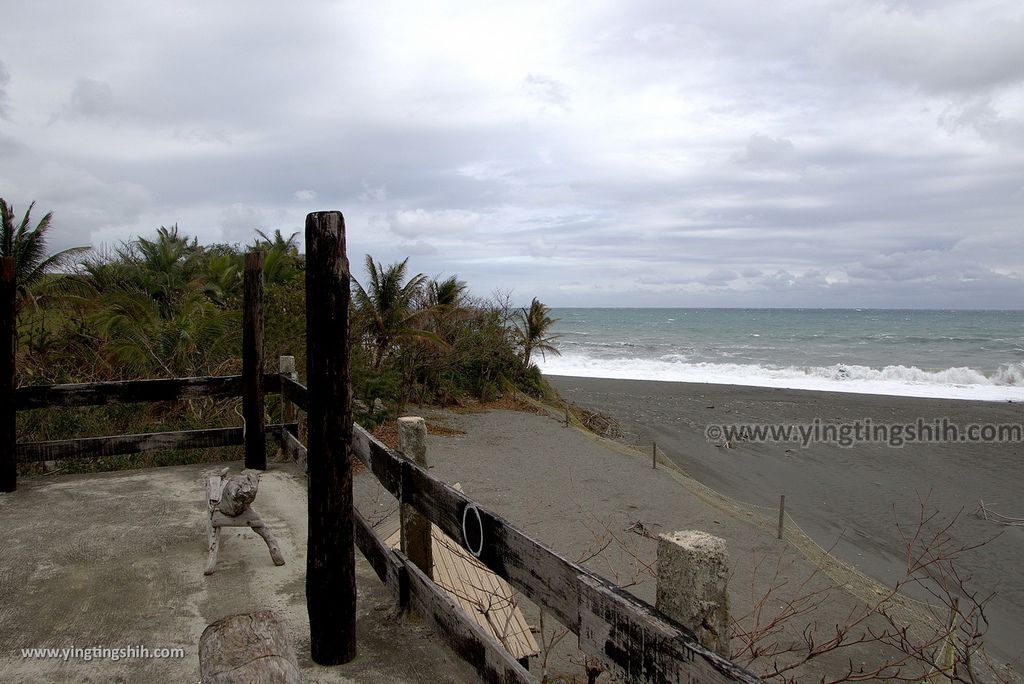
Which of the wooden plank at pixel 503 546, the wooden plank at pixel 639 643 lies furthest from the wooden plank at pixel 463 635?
the wooden plank at pixel 639 643

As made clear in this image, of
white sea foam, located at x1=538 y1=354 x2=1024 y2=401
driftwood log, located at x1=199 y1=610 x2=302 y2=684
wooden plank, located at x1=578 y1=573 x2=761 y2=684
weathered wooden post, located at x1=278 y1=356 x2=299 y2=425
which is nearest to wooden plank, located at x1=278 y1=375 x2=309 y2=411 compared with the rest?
weathered wooden post, located at x1=278 y1=356 x2=299 y2=425

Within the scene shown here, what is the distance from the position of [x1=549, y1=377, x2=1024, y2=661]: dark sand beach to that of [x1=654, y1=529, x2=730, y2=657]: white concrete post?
24.2 ft

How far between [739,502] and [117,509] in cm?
945

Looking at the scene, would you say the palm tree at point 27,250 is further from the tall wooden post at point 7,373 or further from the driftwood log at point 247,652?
the driftwood log at point 247,652

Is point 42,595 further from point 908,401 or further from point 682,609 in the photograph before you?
point 908,401

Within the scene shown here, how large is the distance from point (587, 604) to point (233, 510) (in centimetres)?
317

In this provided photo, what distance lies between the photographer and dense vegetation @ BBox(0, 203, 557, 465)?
10461 millimetres

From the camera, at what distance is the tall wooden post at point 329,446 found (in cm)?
322

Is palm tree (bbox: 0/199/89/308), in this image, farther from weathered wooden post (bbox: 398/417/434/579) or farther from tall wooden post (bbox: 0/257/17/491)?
weathered wooden post (bbox: 398/417/434/579)

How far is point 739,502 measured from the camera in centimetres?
1179

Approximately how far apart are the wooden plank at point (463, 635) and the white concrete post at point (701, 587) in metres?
0.98

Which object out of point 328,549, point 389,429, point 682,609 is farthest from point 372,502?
point 682,609

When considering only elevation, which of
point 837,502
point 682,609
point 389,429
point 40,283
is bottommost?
point 837,502

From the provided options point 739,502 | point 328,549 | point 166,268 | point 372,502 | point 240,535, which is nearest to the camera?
point 328,549
